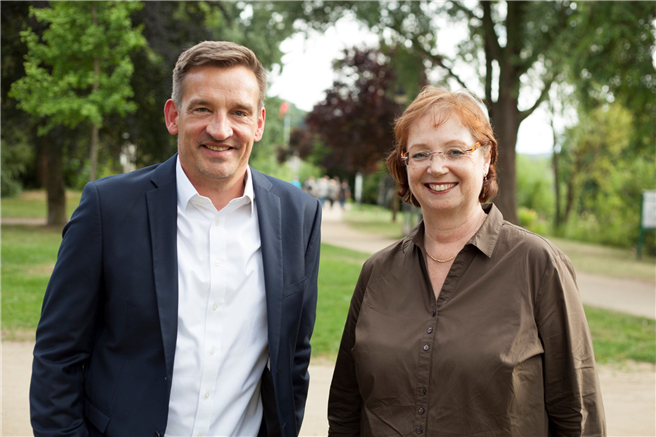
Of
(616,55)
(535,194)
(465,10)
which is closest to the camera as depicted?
(616,55)

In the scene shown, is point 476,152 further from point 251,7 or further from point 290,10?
point 251,7

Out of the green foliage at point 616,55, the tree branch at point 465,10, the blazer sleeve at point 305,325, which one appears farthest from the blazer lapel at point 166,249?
the tree branch at point 465,10

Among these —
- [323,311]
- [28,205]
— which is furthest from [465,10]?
[28,205]

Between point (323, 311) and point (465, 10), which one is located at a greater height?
point (465, 10)

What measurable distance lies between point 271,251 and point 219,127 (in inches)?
21.7

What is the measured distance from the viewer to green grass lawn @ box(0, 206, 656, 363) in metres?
7.16

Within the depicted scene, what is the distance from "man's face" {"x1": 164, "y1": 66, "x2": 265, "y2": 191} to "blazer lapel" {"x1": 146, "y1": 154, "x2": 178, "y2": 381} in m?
0.12

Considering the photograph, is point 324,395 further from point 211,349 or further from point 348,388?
point 211,349

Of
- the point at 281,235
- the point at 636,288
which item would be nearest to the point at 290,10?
the point at 636,288

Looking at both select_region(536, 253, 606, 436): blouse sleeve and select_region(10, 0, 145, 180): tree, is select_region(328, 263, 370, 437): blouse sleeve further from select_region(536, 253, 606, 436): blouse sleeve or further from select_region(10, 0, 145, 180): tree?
select_region(10, 0, 145, 180): tree

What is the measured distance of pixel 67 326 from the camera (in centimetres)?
229

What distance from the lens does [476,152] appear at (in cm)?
247

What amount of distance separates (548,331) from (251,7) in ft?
52.6

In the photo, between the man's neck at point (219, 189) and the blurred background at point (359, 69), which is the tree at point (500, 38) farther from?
the man's neck at point (219, 189)
